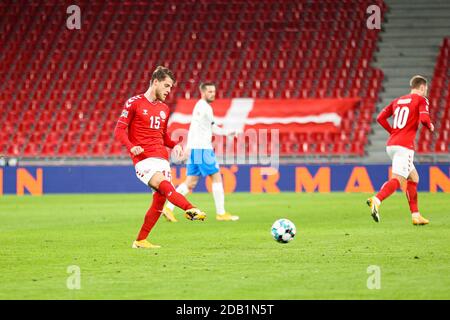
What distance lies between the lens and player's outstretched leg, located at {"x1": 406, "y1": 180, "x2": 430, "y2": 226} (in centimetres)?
1309

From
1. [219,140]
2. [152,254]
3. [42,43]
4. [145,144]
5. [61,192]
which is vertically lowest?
[152,254]

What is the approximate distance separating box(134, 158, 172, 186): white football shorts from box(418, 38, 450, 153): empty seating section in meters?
15.5

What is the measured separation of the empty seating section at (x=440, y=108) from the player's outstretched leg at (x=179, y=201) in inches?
617

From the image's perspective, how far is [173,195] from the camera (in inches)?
390

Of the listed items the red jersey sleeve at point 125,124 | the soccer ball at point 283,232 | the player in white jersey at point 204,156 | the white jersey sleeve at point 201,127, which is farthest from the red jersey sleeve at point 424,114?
the red jersey sleeve at point 125,124

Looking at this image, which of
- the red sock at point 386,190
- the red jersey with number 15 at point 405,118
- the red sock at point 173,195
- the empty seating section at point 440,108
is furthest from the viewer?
the empty seating section at point 440,108

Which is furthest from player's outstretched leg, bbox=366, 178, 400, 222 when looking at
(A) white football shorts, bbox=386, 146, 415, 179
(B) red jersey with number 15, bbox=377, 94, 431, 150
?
(B) red jersey with number 15, bbox=377, 94, 431, 150

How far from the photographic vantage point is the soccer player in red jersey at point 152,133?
33.1 feet

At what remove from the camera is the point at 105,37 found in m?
30.3

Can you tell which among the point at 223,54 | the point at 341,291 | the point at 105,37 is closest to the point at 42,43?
the point at 105,37

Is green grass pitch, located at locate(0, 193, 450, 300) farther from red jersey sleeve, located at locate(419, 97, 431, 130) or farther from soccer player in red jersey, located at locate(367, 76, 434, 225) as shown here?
red jersey sleeve, located at locate(419, 97, 431, 130)

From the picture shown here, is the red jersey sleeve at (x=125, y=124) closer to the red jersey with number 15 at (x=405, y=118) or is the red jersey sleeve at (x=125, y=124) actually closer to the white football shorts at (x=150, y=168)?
the white football shorts at (x=150, y=168)

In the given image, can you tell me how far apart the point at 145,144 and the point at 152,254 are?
3.95ft
